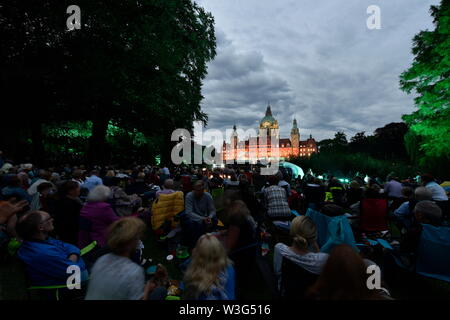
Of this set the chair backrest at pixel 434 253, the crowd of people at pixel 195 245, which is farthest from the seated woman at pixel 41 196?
the chair backrest at pixel 434 253

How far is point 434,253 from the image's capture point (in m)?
3.23

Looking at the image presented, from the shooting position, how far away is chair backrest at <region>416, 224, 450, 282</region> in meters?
3.18

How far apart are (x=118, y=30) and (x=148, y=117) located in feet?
22.3

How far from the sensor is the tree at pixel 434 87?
11398 millimetres

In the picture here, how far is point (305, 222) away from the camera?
2760 mm

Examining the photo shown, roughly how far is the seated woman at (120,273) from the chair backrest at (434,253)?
3.93 metres

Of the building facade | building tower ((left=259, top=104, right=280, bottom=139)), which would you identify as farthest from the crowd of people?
building tower ((left=259, top=104, right=280, bottom=139))

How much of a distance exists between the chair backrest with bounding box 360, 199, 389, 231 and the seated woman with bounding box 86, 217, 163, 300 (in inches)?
202

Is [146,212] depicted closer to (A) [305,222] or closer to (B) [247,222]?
(B) [247,222]

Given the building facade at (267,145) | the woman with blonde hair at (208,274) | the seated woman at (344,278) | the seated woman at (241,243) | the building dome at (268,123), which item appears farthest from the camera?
the building dome at (268,123)

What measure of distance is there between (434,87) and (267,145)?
126638 millimetres

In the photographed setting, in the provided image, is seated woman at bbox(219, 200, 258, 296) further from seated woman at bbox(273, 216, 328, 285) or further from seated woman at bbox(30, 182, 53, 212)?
seated woman at bbox(30, 182, 53, 212)

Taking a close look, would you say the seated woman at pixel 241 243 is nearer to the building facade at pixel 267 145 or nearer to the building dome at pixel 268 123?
the building facade at pixel 267 145
